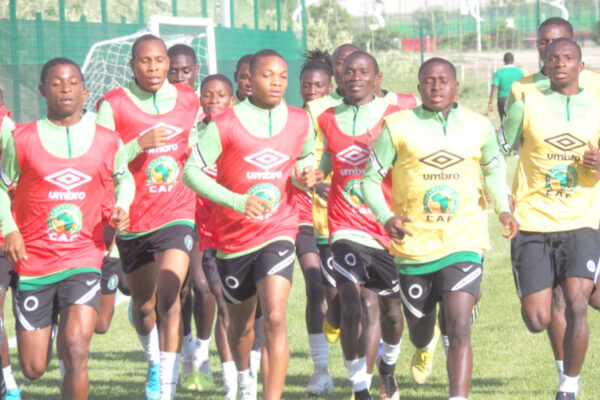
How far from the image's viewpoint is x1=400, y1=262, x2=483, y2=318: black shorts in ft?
24.9

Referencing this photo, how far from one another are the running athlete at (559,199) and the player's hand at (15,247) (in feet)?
11.4

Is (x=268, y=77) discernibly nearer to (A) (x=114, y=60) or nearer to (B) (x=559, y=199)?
(B) (x=559, y=199)

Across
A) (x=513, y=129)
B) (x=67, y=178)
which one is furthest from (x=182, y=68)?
(x=513, y=129)

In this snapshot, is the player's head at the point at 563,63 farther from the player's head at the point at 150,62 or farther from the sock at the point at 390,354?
the player's head at the point at 150,62

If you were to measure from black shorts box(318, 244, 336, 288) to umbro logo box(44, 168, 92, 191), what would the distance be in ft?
8.67

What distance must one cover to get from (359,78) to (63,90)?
2371 mm

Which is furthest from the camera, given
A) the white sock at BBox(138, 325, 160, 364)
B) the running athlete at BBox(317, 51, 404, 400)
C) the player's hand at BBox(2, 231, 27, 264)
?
the white sock at BBox(138, 325, 160, 364)

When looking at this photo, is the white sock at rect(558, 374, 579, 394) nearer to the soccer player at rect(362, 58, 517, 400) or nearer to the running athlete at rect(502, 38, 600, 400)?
the running athlete at rect(502, 38, 600, 400)

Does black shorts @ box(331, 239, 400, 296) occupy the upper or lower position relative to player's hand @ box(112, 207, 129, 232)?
lower

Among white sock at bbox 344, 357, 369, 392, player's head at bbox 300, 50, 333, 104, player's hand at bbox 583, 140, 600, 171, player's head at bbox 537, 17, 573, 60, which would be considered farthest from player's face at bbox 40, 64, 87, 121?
player's head at bbox 537, 17, 573, 60

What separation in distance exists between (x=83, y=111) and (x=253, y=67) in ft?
4.13

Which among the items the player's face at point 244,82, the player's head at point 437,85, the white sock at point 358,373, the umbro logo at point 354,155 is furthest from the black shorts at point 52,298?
the player's face at point 244,82

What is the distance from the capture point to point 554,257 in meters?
8.49

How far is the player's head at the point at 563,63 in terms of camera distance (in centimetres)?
845
